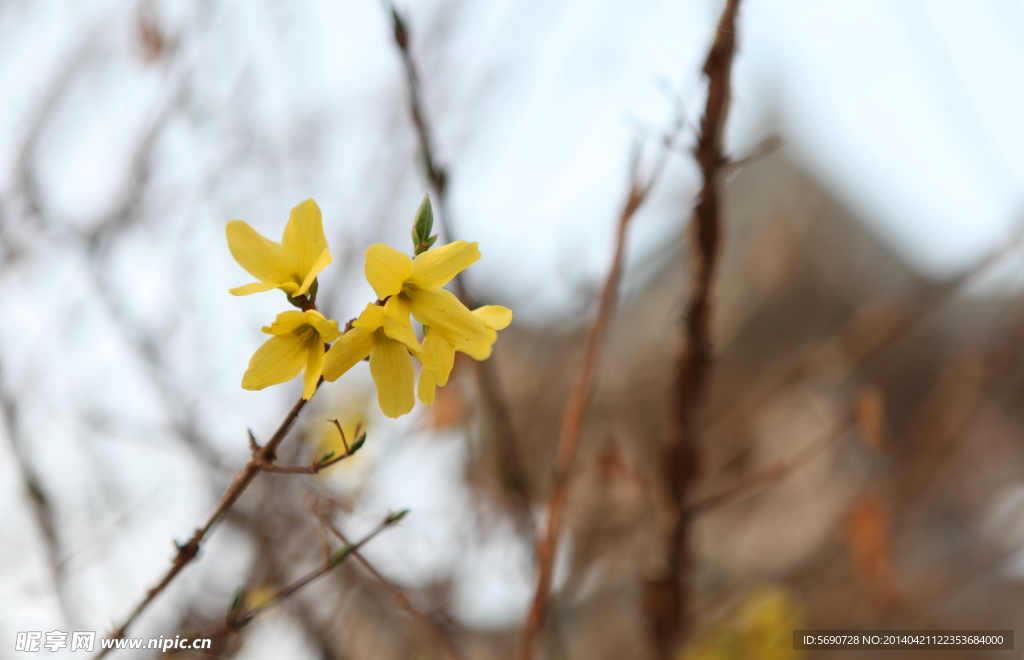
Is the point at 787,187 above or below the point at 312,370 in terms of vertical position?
above

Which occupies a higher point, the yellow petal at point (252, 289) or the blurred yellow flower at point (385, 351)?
the yellow petal at point (252, 289)

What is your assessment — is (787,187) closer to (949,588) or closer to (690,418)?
(949,588)

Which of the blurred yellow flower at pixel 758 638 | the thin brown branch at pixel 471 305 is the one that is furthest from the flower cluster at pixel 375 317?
the blurred yellow flower at pixel 758 638

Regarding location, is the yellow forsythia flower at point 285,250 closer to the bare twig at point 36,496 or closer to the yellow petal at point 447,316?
the yellow petal at point 447,316

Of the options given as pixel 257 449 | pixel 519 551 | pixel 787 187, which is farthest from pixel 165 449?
pixel 787 187

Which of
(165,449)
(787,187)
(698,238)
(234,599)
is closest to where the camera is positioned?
(234,599)
